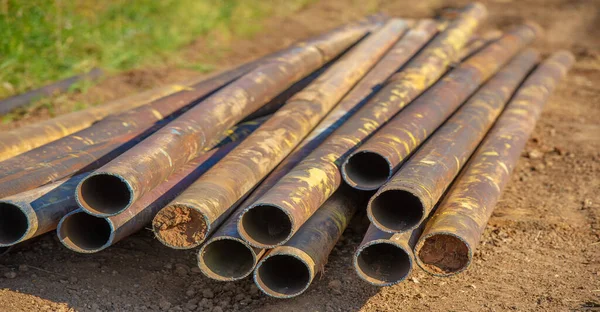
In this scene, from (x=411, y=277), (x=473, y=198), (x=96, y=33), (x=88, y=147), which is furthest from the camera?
(x=96, y=33)

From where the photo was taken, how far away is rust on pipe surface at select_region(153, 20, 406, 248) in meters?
3.37

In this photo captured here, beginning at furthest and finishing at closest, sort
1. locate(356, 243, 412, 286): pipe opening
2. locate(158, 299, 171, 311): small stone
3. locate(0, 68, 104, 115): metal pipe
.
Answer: locate(0, 68, 104, 115): metal pipe → locate(158, 299, 171, 311): small stone → locate(356, 243, 412, 286): pipe opening

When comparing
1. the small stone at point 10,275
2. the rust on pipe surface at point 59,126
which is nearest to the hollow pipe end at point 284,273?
the small stone at point 10,275

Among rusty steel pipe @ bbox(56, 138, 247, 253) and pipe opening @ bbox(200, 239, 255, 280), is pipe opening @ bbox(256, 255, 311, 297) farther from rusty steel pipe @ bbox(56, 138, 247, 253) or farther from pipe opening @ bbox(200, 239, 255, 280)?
rusty steel pipe @ bbox(56, 138, 247, 253)

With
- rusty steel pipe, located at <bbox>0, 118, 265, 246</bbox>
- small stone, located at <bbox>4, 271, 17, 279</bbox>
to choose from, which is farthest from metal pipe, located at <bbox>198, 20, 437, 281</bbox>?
small stone, located at <bbox>4, 271, 17, 279</bbox>

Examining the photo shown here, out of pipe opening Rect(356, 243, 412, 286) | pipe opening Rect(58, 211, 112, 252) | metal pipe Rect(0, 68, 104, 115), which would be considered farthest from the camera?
metal pipe Rect(0, 68, 104, 115)

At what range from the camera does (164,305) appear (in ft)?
12.2

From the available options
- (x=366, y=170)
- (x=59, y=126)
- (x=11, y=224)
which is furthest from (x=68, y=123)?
(x=366, y=170)

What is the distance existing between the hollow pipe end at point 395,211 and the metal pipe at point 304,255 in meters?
0.37

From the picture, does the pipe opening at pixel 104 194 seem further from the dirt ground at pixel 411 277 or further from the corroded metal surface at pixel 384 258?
the corroded metal surface at pixel 384 258

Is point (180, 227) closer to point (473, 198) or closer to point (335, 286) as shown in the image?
point (335, 286)

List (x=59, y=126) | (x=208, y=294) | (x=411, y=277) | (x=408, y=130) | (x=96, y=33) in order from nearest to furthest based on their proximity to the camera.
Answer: (x=208, y=294)
(x=411, y=277)
(x=408, y=130)
(x=59, y=126)
(x=96, y=33)

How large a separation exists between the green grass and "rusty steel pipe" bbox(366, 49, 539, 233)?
4.20 metres

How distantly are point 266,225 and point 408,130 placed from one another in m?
1.19
